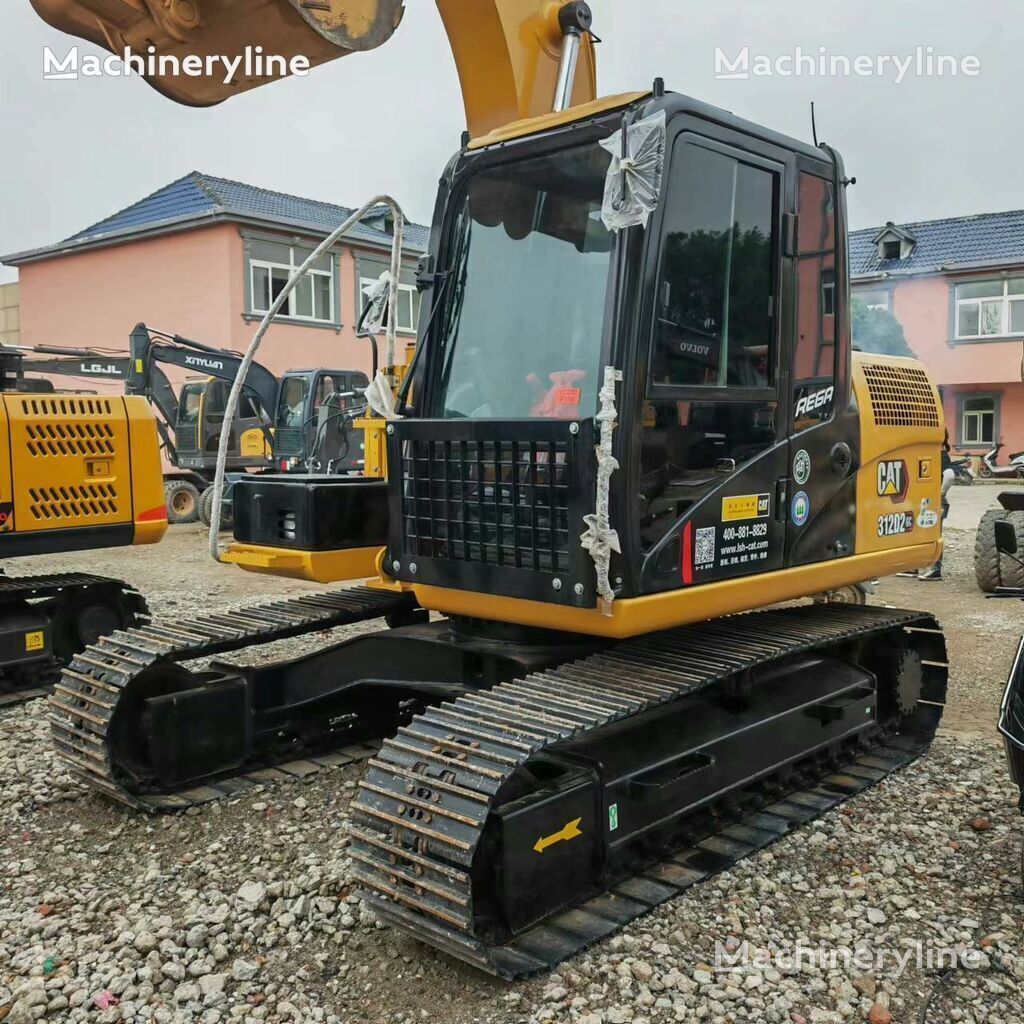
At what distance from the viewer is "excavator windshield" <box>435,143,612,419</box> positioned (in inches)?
151

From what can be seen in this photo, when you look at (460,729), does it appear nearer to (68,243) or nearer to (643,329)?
(643,329)

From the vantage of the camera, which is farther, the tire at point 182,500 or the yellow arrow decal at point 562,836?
the tire at point 182,500

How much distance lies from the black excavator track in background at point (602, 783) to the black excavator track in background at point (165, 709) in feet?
4.48

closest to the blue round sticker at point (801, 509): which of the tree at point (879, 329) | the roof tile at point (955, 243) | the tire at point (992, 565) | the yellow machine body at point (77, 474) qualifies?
the yellow machine body at point (77, 474)

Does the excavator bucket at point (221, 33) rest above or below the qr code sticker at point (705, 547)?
above

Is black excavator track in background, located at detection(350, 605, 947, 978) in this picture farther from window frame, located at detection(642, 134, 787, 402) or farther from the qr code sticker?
window frame, located at detection(642, 134, 787, 402)

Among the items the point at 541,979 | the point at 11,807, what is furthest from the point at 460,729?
the point at 11,807

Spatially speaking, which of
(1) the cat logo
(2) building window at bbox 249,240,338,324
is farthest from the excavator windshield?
(2) building window at bbox 249,240,338,324

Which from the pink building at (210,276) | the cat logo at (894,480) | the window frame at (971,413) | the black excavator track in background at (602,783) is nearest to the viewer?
the black excavator track in background at (602,783)

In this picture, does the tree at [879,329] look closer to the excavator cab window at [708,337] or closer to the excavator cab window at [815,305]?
the excavator cab window at [815,305]

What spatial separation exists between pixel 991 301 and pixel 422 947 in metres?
28.8

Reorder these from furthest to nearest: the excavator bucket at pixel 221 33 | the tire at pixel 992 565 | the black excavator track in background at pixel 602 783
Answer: the tire at pixel 992 565
the black excavator track in background at pixel 602 783
the excavator bucket at pixel 221 33

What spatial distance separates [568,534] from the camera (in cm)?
372

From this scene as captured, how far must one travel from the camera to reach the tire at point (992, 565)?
32.1 ft
